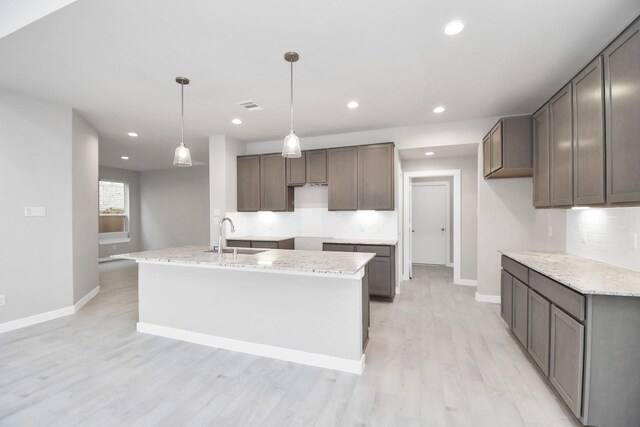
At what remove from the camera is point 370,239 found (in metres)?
4.71

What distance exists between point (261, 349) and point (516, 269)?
8.46 ft

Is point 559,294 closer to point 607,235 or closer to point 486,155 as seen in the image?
point 607,235

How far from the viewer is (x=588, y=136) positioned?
2096mm

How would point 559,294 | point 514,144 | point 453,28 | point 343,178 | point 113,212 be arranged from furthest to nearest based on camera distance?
1. point 113,212
2. point 343,178
3. point 514,144
4. point 453,28
5. point 559,294

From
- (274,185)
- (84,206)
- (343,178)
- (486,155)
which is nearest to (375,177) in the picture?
(343,178)

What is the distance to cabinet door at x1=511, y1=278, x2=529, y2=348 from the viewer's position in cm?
256

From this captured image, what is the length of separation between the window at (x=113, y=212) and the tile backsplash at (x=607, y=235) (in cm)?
965

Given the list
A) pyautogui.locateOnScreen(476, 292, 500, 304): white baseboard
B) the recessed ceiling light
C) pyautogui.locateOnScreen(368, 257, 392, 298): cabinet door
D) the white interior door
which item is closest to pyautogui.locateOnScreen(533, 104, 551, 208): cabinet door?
the recessed ceiling light

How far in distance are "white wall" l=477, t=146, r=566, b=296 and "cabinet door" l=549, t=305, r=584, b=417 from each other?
2.17 m

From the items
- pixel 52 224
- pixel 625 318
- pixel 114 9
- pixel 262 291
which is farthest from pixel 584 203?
pixel 52 224

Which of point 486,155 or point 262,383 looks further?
point 486,155

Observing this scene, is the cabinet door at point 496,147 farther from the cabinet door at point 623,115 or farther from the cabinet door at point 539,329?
the cabinet door at point 539,329

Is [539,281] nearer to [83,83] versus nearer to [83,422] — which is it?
[83,422]

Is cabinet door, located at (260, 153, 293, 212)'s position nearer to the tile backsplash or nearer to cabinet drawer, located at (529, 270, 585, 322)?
cabinet drawer, located at (529, 270, 585, 322)
